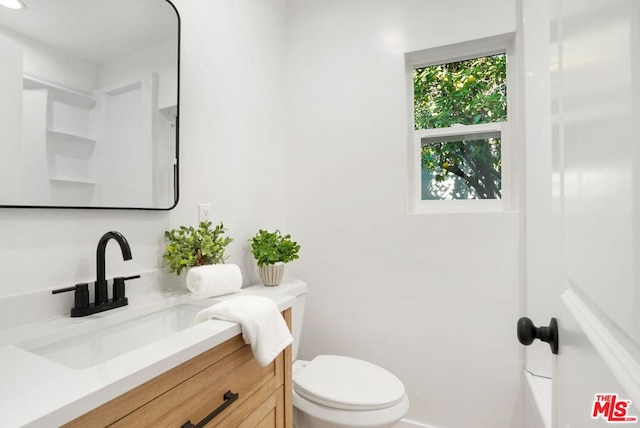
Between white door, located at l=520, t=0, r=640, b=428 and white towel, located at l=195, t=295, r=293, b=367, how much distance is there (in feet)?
2.30

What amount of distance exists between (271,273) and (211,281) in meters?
0.44

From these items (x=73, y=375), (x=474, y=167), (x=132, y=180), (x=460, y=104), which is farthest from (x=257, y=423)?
(x=460, y=104)

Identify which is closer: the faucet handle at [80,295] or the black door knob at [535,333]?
the black door knob at [535,333]

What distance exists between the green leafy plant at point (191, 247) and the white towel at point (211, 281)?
0.06 meters

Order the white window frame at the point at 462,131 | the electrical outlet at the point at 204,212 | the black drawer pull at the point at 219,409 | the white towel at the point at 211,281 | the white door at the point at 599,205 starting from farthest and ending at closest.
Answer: the white window frame at the point at 462,131 < the electrical outlet at the point at 204,212 < the white towel at the point at 211,281 < the black drawer pull at the point at 219,409 < the white door at the point at 599,205

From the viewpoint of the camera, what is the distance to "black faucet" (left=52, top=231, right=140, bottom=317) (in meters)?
0.97

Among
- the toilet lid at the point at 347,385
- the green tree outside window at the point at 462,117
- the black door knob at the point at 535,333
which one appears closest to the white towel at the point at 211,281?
the toilet lid at the point at 347,385

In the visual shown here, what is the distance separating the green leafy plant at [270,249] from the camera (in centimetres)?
161

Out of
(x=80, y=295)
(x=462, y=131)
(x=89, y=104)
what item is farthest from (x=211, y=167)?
(x=462, y=131)

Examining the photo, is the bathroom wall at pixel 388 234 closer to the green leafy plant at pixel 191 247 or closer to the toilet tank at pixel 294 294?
the toilet tank at pixel 294 294

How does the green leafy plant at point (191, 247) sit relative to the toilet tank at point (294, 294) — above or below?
above

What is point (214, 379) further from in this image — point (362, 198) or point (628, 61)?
point (362, 198)

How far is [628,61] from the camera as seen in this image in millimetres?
300

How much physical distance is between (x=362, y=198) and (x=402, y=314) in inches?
25.2
